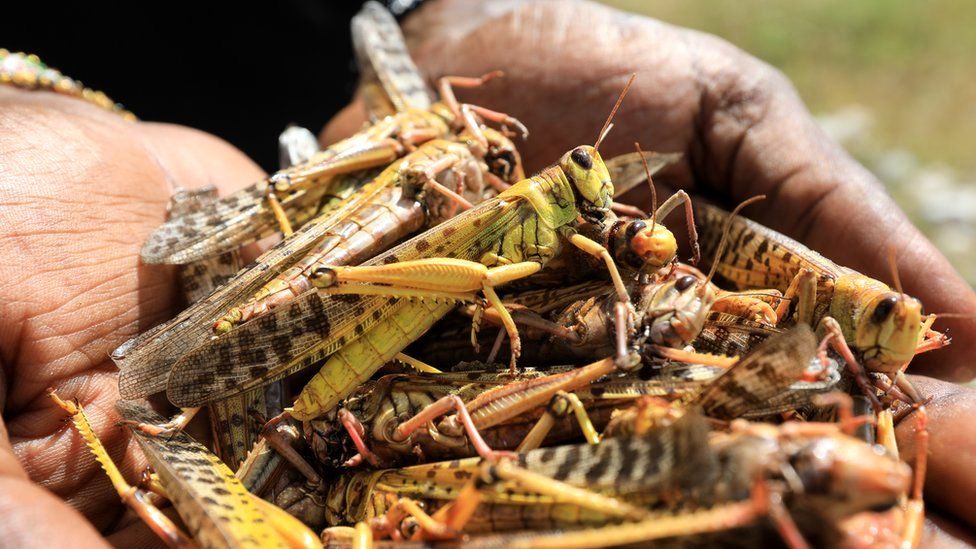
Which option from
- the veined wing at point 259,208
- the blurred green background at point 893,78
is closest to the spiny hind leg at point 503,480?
the veined wing at point 259,208

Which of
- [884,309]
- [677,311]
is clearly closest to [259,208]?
[677,311]

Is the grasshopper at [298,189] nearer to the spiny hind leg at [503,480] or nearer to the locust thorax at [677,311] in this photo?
the locust thorax at [677,311]

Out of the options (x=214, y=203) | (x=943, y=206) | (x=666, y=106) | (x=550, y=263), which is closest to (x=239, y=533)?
(x=550, y=263)

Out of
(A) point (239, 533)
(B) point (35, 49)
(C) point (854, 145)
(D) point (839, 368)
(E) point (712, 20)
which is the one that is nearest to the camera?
(A) point (239, 533)

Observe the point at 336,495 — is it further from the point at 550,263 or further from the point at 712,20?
the point at 712,20

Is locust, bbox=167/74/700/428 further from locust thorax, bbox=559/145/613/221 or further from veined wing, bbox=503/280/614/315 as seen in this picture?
veined wing, bbox=503/280/614/315

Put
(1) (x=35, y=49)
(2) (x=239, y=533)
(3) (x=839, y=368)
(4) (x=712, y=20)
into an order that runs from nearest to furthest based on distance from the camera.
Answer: (2) (x=239, y=533), (3) (x=839, y=368), (1) (x=35, y=49), (4) (x=712, y=20)
